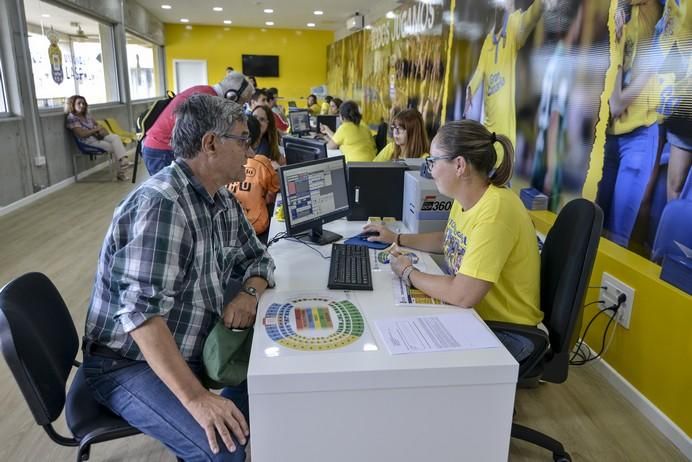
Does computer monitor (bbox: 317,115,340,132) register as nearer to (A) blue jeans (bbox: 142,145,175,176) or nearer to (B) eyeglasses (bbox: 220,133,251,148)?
(A) blue jeans (bbox: 142,145,175,176)

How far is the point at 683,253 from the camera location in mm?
1933

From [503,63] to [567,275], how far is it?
2.53 metres

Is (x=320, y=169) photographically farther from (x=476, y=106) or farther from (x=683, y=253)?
(x=476, y=106)

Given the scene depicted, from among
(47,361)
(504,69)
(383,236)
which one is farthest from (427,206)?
(504,69)

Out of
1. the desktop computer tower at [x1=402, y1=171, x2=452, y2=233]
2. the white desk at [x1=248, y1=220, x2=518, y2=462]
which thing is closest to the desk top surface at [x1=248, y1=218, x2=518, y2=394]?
the white desk at [x1=248, y1=220, x2=518, y2=462]

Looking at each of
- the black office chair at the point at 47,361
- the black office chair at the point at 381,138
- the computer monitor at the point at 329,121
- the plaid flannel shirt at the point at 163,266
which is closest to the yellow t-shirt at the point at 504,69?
the black office chair at the point at 381,138

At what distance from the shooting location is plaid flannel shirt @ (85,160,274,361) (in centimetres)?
120

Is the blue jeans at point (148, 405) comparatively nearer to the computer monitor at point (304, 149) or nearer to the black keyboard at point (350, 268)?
the black keyboard at point (350, 268)

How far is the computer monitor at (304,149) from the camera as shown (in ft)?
9.18

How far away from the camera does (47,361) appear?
1.27m

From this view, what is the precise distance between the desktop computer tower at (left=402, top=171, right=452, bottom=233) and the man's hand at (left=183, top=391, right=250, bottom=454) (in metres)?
1.36

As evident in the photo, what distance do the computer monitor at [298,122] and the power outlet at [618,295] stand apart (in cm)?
465

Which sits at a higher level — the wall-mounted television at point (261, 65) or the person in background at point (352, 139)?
the wall-mounted television at point (261, 65)

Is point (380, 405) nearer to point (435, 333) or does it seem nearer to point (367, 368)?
point (367, 368)
